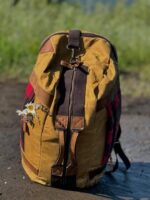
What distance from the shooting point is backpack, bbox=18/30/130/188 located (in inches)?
172

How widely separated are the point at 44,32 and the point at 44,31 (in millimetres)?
35

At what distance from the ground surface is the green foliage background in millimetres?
1659

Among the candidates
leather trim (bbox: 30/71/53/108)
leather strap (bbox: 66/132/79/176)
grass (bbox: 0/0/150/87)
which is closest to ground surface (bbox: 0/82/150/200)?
leather strap (bbox: 66/132/79/176)

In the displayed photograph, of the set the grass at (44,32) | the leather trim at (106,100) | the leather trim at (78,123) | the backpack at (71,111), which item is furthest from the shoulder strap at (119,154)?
the grass at (44,32)

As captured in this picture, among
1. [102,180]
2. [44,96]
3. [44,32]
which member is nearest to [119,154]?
[102,180]

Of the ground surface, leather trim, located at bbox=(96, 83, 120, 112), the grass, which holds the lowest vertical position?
the ground surface

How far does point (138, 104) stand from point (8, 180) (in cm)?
338

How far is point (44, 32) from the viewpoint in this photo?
979cm

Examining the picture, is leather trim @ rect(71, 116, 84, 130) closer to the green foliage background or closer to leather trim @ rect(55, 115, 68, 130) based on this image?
leather trim @ rect(55, 115, 68, 130)

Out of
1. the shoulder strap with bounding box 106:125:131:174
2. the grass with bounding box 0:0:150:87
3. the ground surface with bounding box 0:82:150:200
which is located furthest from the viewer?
the grass with bounding box 0:0:150:87

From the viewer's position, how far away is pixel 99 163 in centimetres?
456

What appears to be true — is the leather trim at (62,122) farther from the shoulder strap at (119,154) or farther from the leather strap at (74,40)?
the shoulder strap at (119,154)

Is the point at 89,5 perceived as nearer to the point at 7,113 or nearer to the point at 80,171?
the point at 7,113

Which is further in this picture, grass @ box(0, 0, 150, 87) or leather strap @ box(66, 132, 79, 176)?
grass @ box(0, 0, 150, 87)
